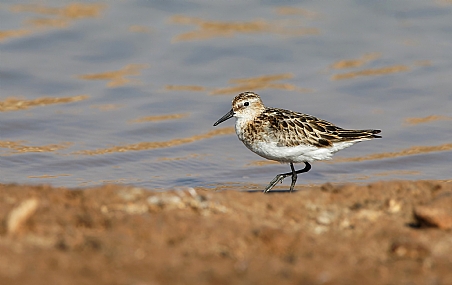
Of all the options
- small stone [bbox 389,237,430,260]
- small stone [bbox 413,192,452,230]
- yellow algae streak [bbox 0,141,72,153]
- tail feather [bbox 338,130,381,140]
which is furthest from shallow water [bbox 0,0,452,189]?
small stone [bbox 389,237,430,260]

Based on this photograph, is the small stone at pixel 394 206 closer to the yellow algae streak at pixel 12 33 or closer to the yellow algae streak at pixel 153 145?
the yellow algae streak at pixel 153 145

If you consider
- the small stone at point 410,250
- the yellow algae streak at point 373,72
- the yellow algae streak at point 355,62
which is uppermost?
the yellow algae streak at point 355,62

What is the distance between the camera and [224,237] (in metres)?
4.41

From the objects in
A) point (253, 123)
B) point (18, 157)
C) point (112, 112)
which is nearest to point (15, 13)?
point (112, 112)

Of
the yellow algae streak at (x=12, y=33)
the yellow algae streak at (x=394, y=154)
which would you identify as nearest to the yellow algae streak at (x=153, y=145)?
the yellow algae streak at (x=394, y=154)

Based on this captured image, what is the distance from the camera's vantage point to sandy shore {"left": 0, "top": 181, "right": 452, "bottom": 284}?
3.91 metres

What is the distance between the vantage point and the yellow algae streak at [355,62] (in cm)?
1407

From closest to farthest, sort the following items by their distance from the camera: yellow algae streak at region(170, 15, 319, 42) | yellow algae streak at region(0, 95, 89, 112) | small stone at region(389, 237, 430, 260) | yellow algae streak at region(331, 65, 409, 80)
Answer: small stone at region(389, 237, 430, 260)
yellow algae streak at region(0, 95, 89, 112)
yellow algae streak at region(331, 65, 409, 80)
yellow algae streak at region(170, 15, 319, 42)

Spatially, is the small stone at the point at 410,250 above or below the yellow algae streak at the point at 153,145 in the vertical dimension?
below

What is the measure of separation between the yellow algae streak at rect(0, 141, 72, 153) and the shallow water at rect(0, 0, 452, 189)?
0.08ft

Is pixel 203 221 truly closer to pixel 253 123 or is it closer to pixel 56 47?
pixel 253 123

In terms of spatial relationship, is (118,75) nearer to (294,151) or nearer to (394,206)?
(294,151)

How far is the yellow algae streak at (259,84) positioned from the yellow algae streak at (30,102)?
2370 millimetres

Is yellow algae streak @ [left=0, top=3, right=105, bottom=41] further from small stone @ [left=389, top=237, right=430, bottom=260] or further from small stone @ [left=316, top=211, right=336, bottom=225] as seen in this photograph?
small stone @ [left=389, top=237, right=430, bottom=260]
